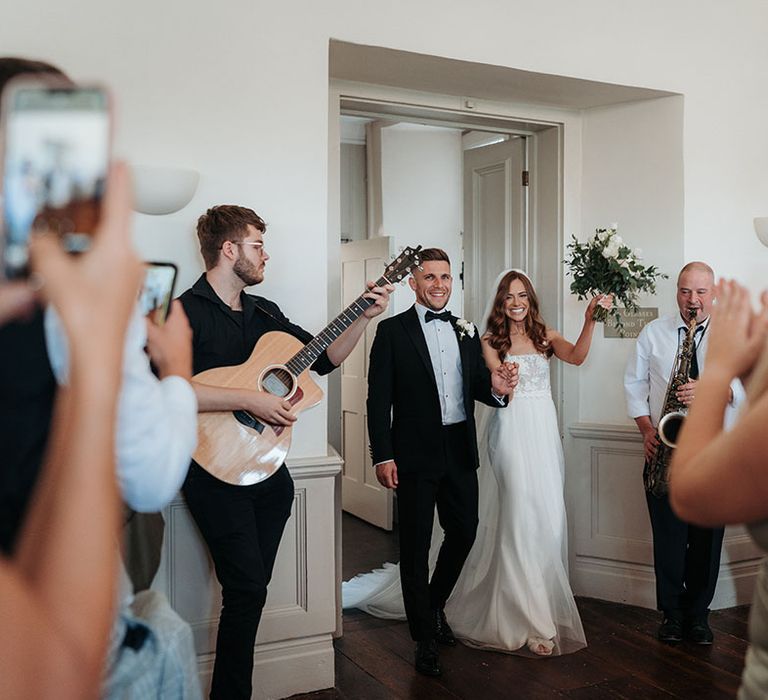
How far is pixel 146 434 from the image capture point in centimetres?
73

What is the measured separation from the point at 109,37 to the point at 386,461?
2.03 m

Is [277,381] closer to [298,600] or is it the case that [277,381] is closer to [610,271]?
[298,600]

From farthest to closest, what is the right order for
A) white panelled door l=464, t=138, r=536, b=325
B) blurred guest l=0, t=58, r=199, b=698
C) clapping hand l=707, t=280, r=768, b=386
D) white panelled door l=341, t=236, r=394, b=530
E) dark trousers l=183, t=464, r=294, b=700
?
white panelled door l=341, t=236, r=394, b=530
white panelled door l=464, t=138, r=536, b=325
dark trousers l=183, t=464, r=294, b=700
clapping hand l=707, t=280, r=768, b=386
blurred guest l=0, t=58, r=199, b=698

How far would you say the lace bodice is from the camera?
4125 millimetres

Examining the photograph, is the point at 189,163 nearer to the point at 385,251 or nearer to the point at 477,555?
the point at 477,555

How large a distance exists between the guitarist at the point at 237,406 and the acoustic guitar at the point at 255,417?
56 mm

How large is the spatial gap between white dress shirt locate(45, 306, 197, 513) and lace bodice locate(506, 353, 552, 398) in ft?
11.3

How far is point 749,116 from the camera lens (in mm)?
4621

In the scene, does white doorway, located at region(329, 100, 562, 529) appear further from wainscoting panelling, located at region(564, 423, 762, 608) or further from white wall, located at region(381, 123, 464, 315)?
wainscoting panelling, located at region(564, 423, 762, 608)

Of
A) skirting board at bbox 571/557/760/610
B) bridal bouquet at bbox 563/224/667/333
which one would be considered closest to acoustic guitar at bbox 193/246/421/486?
bridal bouquet at bbox 563/224/667/333

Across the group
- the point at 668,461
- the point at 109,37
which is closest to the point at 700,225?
the point at 668,461

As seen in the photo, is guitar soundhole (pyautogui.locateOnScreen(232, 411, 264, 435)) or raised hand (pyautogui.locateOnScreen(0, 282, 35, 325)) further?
guitar soundhole (pyautogui.locateOnScreen(232, 411, 264, 435))

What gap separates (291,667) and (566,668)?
118 centimetres

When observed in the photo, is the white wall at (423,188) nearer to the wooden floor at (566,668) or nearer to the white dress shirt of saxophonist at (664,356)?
the white dress shirt of saxophonist at (664,356)
